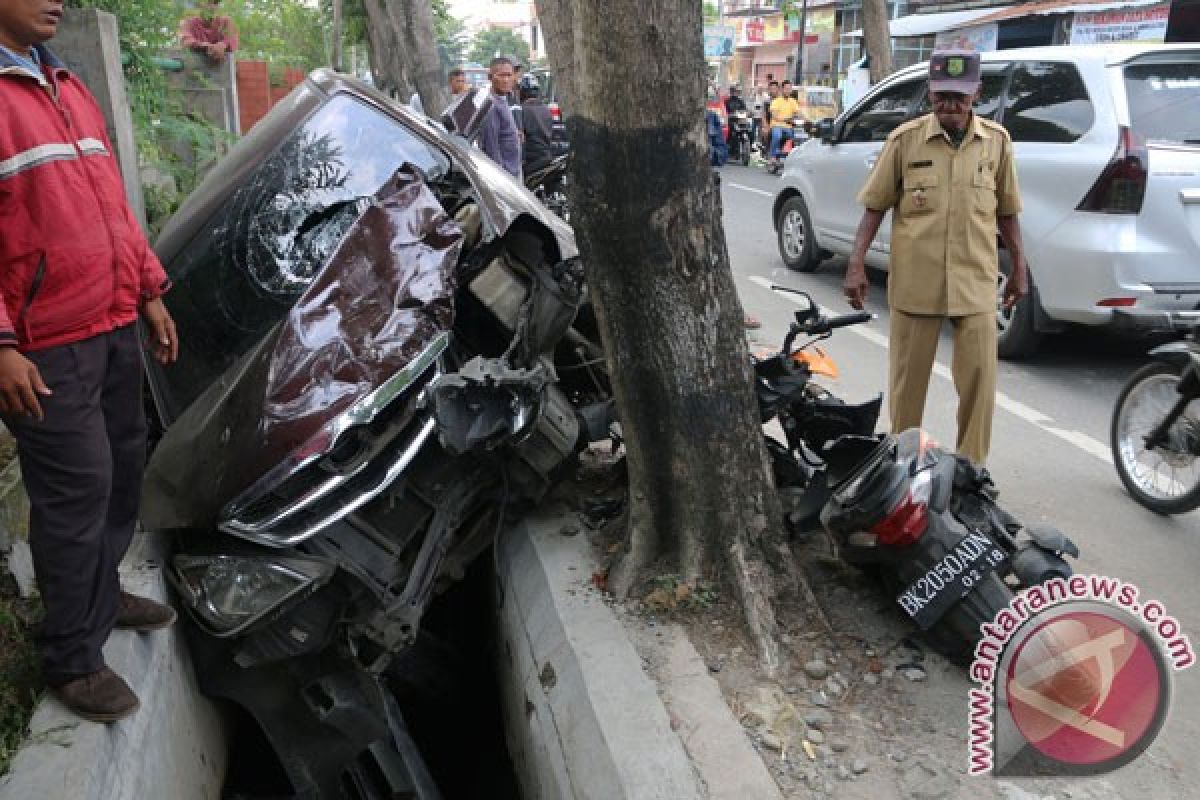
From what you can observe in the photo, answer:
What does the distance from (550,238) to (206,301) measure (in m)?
1.29

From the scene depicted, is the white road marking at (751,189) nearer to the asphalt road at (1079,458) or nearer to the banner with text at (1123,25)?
the asphalt road at (1079,458)

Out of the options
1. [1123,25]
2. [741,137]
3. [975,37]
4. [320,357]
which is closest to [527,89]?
[320,357]

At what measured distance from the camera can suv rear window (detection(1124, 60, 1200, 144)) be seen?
557cm

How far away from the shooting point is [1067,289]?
580 cm

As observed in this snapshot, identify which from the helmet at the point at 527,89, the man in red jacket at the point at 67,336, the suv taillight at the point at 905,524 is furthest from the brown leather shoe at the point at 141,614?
the helmet at the point at 527,89

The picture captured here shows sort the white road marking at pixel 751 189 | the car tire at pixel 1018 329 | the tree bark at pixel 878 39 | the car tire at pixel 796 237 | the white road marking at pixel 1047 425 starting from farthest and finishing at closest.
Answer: the white road marking at pixel 751 189, the tree bark at pixel 878 39, the car tire at pixel 796 237, the car tire at pixel 1018 329, the white road marking at pixel 1047 425

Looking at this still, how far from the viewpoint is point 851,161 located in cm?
808

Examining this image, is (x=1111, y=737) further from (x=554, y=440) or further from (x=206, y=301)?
(x=206, y=301)

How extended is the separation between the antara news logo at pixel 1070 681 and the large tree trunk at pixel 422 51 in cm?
1032

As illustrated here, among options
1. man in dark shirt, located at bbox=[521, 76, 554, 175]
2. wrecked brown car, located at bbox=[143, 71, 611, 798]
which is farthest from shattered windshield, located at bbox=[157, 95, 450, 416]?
man in dark shirt, located at bbox=[521, 76, 554, 175]

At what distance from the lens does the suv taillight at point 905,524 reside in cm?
273

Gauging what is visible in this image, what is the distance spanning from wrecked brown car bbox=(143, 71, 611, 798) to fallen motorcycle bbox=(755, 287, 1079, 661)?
0.97 m

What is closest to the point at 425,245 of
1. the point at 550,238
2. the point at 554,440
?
the point at 550,238

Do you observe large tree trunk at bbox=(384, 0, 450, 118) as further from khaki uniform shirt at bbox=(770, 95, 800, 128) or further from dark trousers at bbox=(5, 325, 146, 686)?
dark trousers at bbox=(5, 325, 146, 686)
